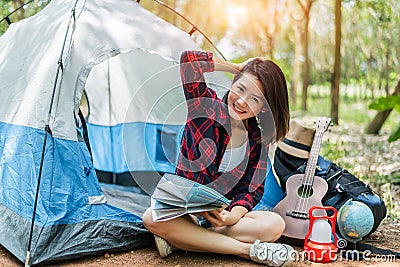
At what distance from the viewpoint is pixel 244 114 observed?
244 cm

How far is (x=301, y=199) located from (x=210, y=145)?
651 mm

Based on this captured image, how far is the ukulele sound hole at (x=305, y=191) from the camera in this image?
2.76 metres

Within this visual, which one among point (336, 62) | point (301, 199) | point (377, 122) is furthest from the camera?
point (336, 62)

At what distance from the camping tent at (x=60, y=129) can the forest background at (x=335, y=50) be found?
1.18 ft

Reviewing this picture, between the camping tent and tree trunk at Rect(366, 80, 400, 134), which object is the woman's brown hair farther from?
tree trunk at Rect(366, 80, 400, 134)

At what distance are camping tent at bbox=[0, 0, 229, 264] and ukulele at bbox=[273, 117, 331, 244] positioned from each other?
2.45 feet

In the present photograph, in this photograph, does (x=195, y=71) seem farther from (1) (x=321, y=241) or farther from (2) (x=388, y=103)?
(2) (x=388, y=103)

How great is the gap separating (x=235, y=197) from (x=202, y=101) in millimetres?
503

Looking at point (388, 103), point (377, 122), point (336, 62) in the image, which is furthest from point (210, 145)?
point (336, 62)

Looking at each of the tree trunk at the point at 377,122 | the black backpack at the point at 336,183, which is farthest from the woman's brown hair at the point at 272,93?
the tree trunk at the point at 377,122

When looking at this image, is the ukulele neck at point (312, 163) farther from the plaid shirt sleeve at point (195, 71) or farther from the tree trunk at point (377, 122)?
the tree trunk at point (377, 122)

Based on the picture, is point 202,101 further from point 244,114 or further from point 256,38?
point 256,38

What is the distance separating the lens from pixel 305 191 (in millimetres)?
2771

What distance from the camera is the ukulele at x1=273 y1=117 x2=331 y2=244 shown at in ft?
8.65
